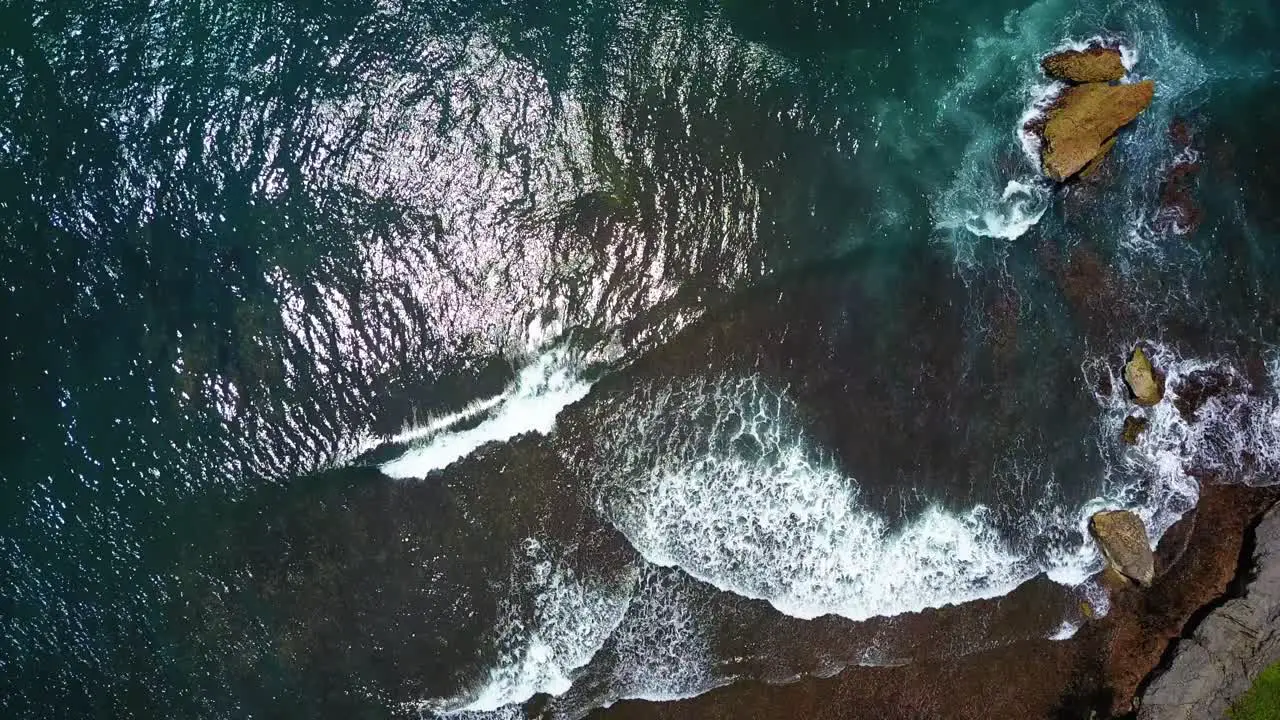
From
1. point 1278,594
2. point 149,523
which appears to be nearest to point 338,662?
point 149,523

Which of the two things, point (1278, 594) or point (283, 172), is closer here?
point (1278, 594)

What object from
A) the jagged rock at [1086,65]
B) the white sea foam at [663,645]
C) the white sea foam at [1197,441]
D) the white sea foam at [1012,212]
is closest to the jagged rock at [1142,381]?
the white sea foam at [1197,441]

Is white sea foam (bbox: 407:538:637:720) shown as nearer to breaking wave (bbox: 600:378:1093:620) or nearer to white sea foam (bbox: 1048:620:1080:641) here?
breaking wave (bbox: 600:378:1093:620)

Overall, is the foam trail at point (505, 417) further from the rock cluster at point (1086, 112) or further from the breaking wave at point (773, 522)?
the rock cluster at point (1086, 112)

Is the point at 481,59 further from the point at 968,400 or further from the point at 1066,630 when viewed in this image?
the point at 1066,630

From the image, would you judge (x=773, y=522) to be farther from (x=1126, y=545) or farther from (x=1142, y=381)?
(x=1142, y=381)

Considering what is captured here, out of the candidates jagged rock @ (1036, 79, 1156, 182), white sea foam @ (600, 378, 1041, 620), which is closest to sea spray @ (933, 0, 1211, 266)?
jagged rock @ (1036, 79, 1156, 182)
